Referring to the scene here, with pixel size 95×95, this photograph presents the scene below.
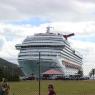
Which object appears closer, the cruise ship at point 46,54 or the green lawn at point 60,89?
the green lawn at point 60,89

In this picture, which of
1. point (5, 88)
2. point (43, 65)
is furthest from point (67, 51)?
point (5, 88)

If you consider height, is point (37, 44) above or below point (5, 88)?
above

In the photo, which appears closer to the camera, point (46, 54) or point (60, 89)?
point (60, 89)

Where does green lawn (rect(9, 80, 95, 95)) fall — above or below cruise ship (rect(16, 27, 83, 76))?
below

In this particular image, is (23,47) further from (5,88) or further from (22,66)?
(5,88)

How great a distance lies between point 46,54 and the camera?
9112 centimetres

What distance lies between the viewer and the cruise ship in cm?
8906

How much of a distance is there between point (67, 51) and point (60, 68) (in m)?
9.67

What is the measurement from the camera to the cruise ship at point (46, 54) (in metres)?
89.1

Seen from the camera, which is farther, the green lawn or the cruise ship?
the cruise ship

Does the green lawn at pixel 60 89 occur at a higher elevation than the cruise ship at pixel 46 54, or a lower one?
lower

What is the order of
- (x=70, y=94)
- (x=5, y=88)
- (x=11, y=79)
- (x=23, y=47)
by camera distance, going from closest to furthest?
(x=5, y=88), (x=70, y=94), (x=11, y=79), (x=23, y=47)

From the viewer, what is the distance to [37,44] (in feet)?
306

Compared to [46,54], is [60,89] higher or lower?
lower
